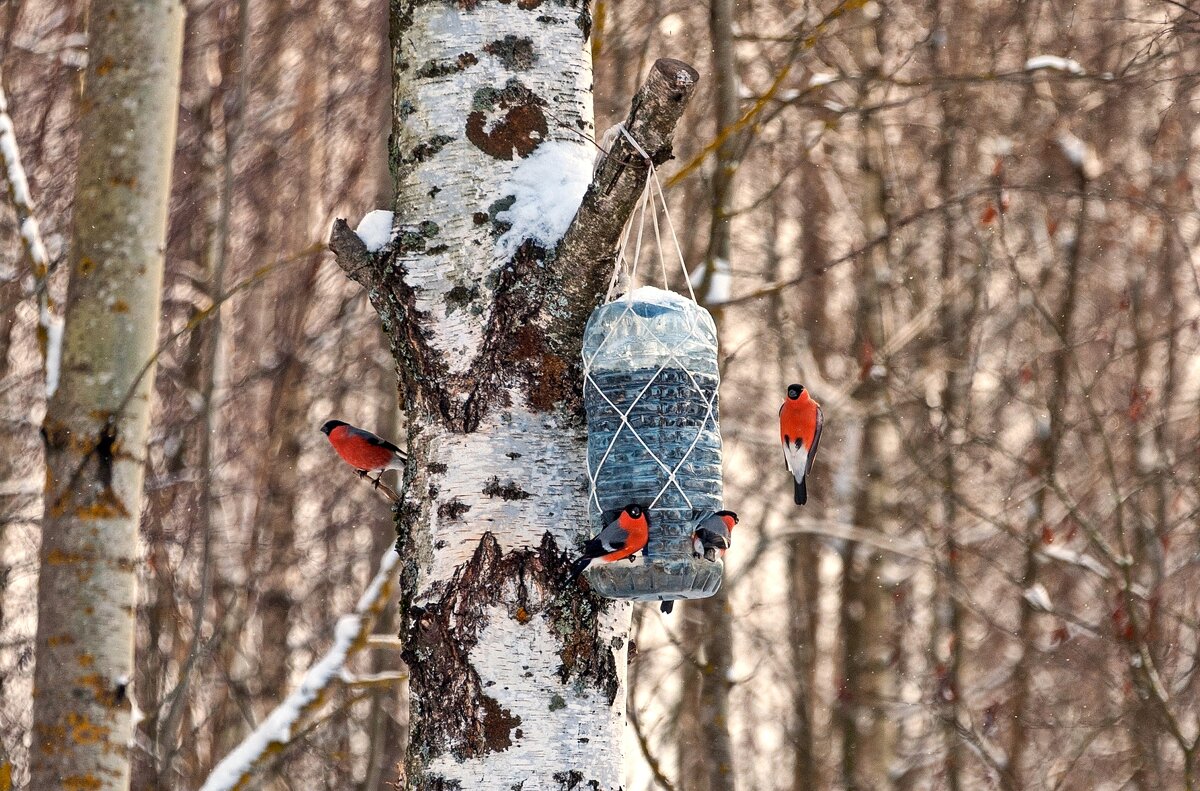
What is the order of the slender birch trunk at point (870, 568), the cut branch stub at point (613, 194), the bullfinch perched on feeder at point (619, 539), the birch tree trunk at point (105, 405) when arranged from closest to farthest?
1. the cut branch stub at point (613, 194)
2. the bullfinch perched on feeder at point (619, 539)
3. the birch tree trunk at point (105, 405)
4. the slender birch trunk at point (870, 568)

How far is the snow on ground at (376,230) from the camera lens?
295cm

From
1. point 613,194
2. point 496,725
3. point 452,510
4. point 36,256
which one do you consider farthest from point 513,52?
point 36,256

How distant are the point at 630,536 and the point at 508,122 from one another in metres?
0.93

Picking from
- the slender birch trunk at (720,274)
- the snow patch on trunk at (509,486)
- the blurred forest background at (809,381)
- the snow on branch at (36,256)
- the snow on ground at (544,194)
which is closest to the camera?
the snow patch on trunk at (509,486)

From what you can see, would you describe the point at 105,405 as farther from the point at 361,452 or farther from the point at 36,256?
the point at 361,452

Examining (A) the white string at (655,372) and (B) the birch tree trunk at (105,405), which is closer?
(A) the white string at (655,372)

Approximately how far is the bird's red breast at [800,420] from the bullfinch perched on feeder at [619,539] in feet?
4.93

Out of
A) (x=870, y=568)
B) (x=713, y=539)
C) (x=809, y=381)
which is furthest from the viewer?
(x=870, y=568)

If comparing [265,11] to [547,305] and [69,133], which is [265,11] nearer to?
[69,133]

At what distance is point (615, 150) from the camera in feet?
8.20

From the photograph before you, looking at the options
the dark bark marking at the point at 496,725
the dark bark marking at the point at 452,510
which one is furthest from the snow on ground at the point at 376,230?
the dark bark marking at the point at 496,725

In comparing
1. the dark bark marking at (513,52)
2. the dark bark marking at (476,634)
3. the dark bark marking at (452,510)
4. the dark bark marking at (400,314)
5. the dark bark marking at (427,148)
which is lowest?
the dark bark marking at (476,634)

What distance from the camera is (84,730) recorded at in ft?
13.7

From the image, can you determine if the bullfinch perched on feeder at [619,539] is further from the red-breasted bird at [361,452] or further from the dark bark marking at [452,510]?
the red-breasted bird at [361,452]
